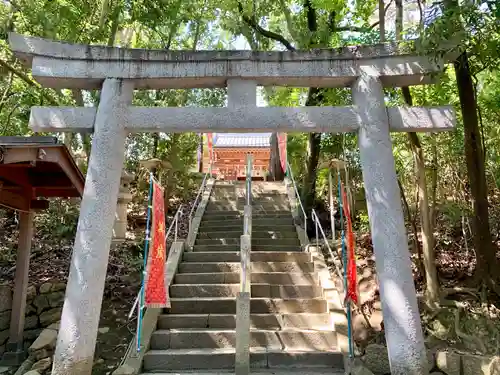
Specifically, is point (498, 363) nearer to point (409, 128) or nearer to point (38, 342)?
point (409, 128)

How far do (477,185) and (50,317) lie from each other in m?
7.31

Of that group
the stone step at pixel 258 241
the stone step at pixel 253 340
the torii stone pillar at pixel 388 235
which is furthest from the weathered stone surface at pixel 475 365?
the stone step at pixel 258 241

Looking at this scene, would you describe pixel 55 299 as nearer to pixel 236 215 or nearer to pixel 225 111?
pixel 236 215

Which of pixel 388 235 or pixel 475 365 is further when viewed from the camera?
pixel 475 365

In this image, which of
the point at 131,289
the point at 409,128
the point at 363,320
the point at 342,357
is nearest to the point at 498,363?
the point at 342,357

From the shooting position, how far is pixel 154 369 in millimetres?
5516

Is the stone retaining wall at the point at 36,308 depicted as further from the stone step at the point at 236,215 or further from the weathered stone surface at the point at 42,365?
the stone step at the point at 236,215

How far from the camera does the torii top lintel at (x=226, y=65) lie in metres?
5.18

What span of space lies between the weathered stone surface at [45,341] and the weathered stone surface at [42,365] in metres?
0.33

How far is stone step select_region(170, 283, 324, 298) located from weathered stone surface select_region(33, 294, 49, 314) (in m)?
2.27

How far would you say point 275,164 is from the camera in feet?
47.6

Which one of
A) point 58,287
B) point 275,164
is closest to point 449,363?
point 58,287

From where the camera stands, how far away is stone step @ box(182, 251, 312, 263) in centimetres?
789

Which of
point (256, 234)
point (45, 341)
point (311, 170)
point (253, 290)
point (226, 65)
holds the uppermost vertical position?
point (226, 65)
